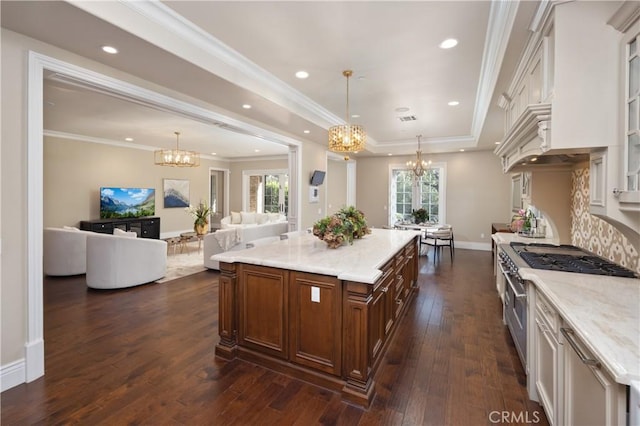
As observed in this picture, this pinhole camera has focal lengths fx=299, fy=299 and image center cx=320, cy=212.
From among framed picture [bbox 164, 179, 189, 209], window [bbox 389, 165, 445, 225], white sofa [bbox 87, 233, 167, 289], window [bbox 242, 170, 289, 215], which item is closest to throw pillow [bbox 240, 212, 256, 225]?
window [bbox 242, 170, 289, 215]

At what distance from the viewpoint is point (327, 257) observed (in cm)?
261

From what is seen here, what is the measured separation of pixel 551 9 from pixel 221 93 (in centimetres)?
314

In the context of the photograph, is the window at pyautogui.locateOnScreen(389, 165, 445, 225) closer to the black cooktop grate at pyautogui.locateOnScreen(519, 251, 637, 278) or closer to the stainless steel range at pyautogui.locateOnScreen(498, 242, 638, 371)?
the stainless steel range at pyautogui.locateOnScreen(498, 242, 638, 371)

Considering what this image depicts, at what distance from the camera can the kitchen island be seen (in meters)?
2.12

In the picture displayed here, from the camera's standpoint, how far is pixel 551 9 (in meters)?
1.92

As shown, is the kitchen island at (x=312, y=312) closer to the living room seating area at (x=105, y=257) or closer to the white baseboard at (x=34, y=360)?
the white baseboard at (x=34, y=360)

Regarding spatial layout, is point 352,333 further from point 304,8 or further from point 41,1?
point 41,1

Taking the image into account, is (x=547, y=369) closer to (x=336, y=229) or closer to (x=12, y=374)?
(x=336, y=229)

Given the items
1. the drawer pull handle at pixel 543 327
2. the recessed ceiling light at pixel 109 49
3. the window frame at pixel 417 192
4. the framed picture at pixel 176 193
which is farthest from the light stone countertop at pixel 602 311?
the framed picture at pixel 176 193

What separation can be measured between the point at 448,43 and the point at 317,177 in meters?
4.06

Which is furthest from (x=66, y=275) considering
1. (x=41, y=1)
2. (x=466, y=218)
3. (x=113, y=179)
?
(x=466, y=218)

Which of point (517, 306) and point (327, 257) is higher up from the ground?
point (327, 257)

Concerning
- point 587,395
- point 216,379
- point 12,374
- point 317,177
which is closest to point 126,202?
point 317,177

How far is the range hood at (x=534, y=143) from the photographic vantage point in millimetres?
1910
